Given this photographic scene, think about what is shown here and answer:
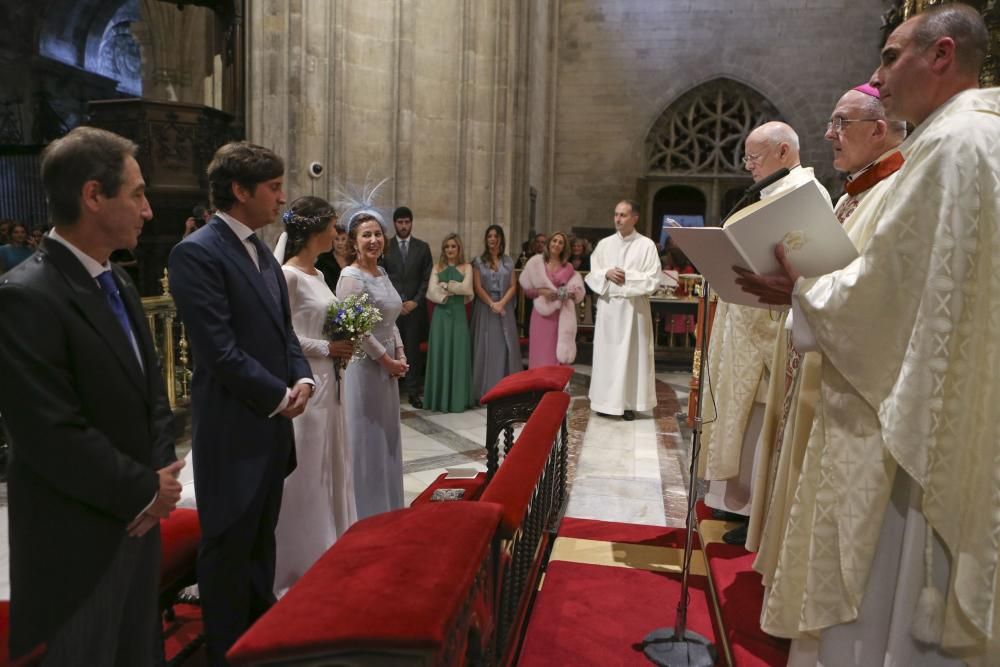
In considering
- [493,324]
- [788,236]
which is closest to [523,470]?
[788,236]

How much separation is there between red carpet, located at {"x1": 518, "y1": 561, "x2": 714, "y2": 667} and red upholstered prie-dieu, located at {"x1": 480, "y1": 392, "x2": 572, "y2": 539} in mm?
731

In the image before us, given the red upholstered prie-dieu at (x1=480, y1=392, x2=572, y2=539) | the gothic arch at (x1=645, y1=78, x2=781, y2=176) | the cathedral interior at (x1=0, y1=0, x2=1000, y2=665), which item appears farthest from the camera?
the gothic arch at (x1=645, y1=78, x2=781, y2=176)

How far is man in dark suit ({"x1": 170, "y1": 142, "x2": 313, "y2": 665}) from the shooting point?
2525 mm

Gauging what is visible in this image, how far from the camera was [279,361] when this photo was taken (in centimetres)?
275

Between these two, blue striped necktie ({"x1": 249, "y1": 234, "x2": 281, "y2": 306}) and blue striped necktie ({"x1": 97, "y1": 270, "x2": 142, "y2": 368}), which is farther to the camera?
blue striped necktie ({"x1": 249, "y1": 234, "x2": 281, "y2": 306})

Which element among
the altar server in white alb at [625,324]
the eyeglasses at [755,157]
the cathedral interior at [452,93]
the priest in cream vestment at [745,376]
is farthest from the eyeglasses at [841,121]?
the cathedral interior at [452,93]

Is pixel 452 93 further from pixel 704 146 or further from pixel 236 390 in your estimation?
pixel 704 146

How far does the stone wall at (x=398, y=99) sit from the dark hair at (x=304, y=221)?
5.14 metres

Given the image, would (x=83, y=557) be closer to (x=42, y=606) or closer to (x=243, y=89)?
(x=42, y=606)

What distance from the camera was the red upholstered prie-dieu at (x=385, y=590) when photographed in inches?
54.3

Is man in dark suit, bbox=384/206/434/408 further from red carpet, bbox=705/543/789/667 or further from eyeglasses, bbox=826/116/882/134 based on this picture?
eyeglasses, bbox=826/116/882/134

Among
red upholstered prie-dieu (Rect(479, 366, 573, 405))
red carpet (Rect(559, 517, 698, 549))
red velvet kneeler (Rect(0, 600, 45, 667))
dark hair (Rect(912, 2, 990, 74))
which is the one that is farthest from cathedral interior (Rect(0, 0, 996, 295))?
dark hair (Rect(912, 2, 990, 74))

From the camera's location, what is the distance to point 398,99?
28.7 ft

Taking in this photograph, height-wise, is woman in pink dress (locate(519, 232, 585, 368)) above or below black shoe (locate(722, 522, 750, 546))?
above
